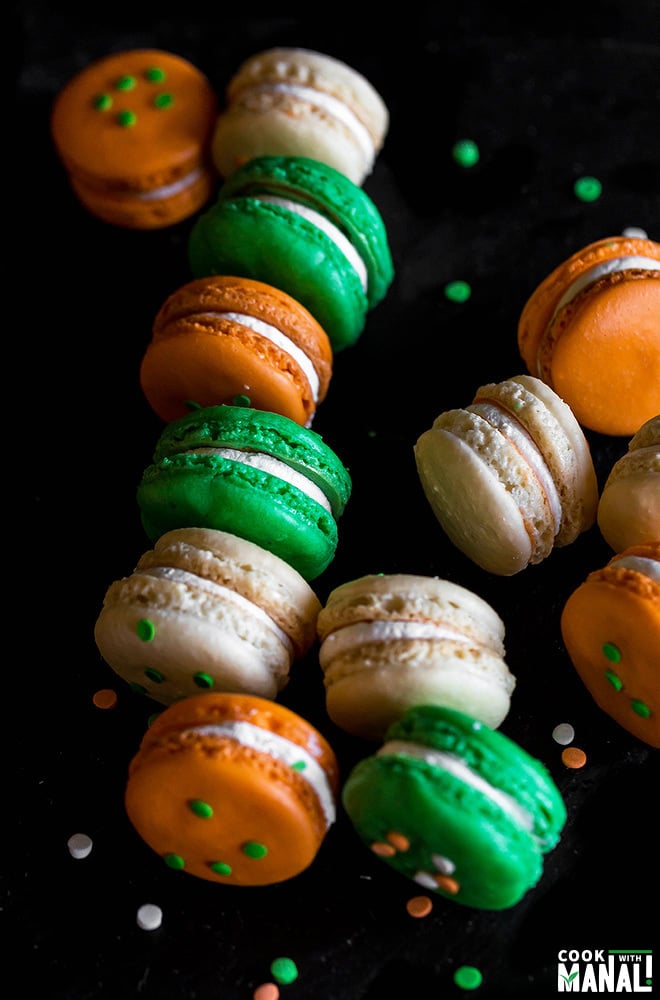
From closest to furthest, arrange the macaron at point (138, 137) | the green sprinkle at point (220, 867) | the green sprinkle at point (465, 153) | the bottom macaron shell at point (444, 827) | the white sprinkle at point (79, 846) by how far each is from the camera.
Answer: the bottom macaron shell at point (444, 827) < the green sprinkle at point (220, 867) < the white sprinkle at point (79, 846) < the macaron at point (138, 137) < the green sprinkle at point (465, 153)

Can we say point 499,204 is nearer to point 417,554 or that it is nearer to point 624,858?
point 417,554

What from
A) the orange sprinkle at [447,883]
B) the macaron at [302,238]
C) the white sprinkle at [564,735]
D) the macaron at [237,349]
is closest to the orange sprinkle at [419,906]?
the orange sprinkle at [447,883]

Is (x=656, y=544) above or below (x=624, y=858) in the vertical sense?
above

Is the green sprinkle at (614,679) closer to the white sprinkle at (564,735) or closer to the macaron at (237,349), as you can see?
the white sprinkle at (564,735)

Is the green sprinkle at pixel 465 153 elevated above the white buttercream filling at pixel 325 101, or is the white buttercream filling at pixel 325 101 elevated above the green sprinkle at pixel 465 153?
the white buttercream filling at pixel 325 101

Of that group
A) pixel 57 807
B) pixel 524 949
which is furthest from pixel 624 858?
pixel 57 807
